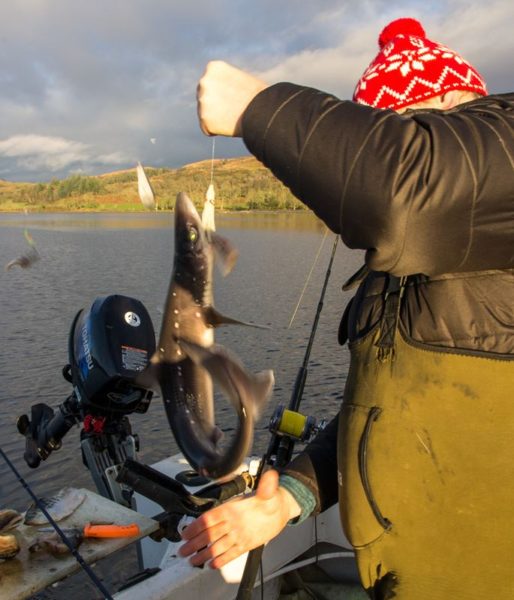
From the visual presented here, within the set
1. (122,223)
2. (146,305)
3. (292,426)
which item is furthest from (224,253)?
(122,223)

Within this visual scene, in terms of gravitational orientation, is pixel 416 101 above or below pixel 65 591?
above

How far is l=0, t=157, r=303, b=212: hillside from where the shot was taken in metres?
2.46

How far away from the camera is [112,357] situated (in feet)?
11.6

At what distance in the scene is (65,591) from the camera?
497cm

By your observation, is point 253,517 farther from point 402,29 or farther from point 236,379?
point 402,29

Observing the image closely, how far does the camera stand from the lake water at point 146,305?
7529 mm

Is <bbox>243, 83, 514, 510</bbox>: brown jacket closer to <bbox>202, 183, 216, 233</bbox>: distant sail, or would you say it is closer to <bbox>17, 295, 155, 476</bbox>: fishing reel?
<bbox>202, 183, 216, 233</bbox>: distant sail

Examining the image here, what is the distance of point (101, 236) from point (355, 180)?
2495 cm

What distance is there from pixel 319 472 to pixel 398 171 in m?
1.28

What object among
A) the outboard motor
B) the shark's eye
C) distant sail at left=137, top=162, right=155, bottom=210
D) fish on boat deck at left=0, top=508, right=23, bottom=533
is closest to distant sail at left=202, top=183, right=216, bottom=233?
the shark's eye

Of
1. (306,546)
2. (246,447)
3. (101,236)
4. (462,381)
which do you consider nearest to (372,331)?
A: (462,381)

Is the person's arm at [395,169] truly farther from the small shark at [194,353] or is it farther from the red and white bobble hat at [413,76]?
the small shark at [194,353]

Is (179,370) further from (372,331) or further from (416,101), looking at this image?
(416,101)

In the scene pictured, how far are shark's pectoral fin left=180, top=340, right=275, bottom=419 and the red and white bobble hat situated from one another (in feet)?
3.02
